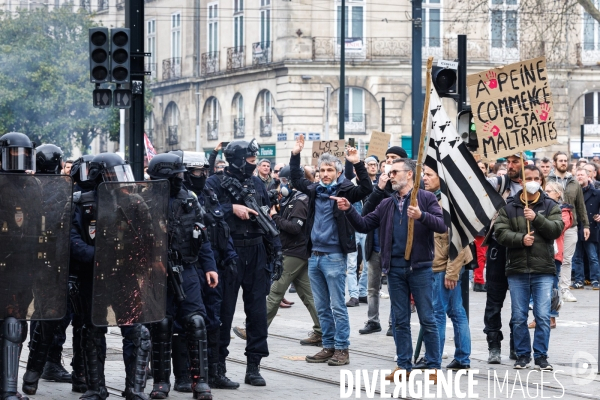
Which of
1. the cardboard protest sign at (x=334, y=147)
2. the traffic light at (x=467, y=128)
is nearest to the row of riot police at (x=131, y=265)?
the traffic light at (x=467, y=128)

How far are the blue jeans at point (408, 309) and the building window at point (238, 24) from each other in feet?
133

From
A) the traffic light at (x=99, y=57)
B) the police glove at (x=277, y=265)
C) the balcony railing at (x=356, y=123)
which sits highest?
the balcony railing at (x=356, y=123)

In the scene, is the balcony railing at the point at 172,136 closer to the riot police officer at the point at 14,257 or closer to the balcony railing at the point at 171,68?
the balcony railing at the point at 171,68

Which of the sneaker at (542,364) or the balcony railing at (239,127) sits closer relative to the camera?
the sneaker at (542,364)

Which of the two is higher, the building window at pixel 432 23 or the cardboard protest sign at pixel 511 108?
the building window at pixel 432 23

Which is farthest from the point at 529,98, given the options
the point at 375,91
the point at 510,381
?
the point at 375,91

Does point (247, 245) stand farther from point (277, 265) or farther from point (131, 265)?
point (131, 265)

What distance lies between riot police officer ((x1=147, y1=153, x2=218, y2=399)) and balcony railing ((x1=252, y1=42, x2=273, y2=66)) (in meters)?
38.3

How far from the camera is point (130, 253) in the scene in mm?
8680

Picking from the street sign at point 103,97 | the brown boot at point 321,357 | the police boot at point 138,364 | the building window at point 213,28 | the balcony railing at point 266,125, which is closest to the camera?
the police boot at point 138,364

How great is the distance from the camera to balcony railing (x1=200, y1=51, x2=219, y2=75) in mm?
51406

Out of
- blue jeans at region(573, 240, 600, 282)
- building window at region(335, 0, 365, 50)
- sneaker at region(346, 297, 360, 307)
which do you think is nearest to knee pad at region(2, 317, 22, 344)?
sneaker at region(346, 297, 360, 307)

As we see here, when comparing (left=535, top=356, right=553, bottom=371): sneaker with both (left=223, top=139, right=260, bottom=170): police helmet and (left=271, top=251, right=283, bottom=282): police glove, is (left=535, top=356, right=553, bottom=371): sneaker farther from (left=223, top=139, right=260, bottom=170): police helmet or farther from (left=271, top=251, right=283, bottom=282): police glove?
(left=223, top=139, right=260, bottom=170): police helmet

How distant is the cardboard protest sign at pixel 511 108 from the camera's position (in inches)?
428
